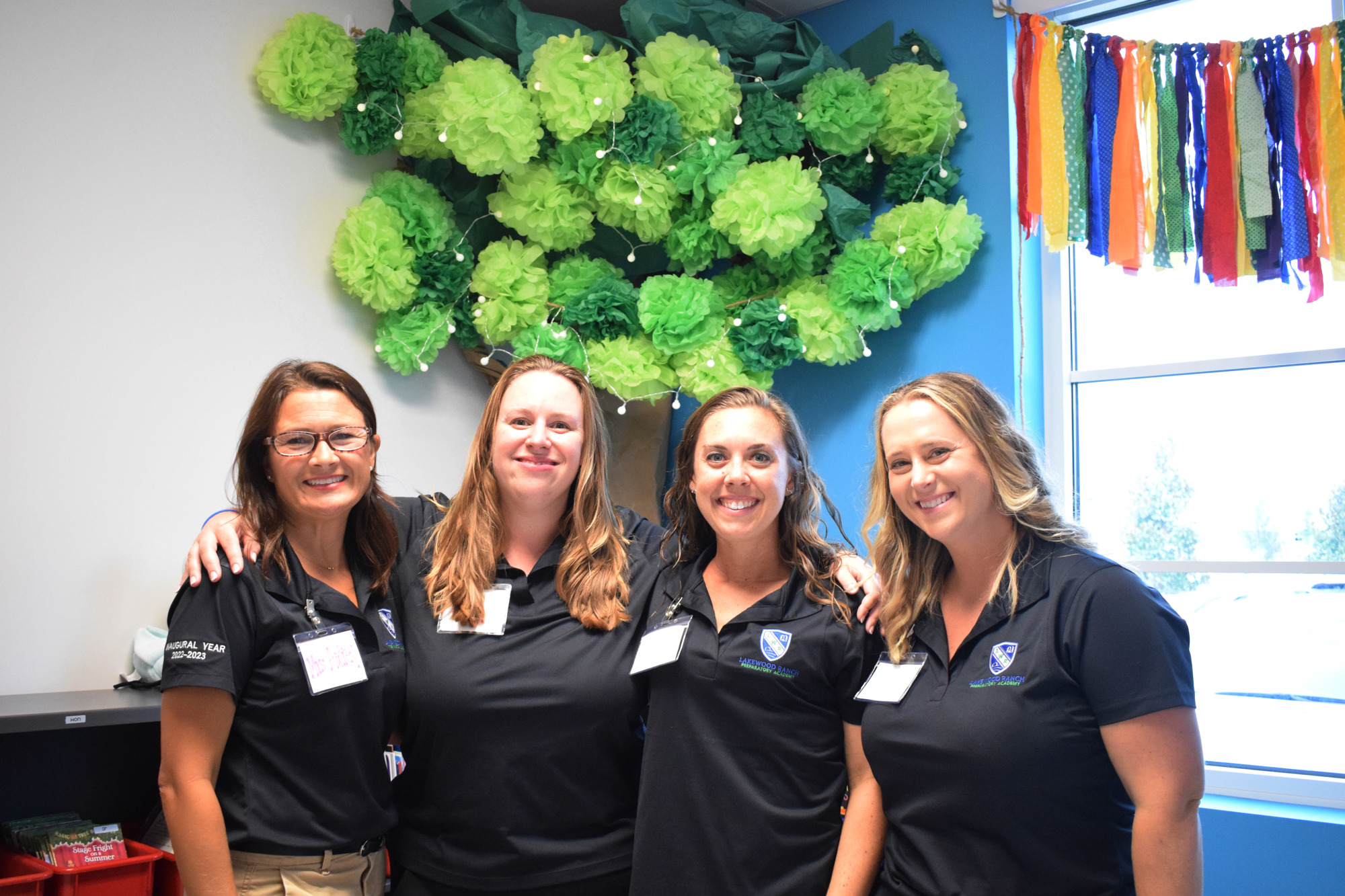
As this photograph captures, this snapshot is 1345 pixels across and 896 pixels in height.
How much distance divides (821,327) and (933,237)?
44 cm

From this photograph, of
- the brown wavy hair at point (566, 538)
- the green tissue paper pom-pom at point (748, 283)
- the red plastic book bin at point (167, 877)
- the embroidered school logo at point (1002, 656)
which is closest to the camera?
the embroidered school logo at point (1002, 656)

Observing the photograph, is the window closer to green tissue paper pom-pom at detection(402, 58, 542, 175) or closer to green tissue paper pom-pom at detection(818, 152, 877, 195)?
green tissue paper pom-pom at detection(818, 152, 877, 195)

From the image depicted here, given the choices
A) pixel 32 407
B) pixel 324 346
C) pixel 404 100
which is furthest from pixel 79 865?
pixel 404 100

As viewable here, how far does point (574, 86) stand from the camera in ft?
9.66

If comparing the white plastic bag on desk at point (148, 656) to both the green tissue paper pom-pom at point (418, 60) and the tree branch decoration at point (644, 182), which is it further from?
the green tissue paper pom-pom at point (418, 60)

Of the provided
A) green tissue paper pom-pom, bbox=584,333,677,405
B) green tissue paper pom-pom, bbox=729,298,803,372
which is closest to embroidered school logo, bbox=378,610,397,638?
green tissue paper pom-pom, bbox=584,333,677,405

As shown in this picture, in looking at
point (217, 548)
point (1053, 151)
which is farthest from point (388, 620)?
point (1053, 151)

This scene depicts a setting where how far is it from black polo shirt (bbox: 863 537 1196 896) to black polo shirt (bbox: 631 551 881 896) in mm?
180

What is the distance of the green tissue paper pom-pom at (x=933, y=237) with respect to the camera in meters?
3.00

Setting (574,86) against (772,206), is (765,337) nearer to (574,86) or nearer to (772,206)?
(772,206)

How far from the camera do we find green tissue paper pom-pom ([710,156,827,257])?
9.70ft

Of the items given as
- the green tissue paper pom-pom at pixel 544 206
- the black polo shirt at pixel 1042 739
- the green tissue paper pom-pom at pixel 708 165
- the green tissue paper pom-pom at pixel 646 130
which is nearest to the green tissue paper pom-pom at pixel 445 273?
the green tissue paper pom-pom at pixel 544 206

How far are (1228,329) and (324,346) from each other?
2.90m

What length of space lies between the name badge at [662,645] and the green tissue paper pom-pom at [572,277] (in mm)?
1584
